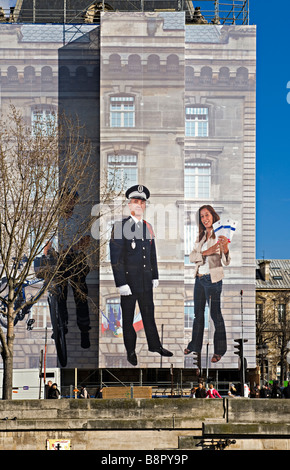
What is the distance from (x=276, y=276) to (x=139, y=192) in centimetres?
4896

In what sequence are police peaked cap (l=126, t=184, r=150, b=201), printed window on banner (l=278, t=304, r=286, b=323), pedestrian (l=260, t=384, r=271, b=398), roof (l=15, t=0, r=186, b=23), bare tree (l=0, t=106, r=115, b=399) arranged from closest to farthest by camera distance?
bare tree (l=0, t=106, r=115, b=399), pedestrian (l=260, t=384, r=271, b=398), police peaked cap (l=126, t=184, r=150, b=201), roof (l=15, t=0, r=186, b=23), printed window on banner (l=278, t=304, r=286, b=323)

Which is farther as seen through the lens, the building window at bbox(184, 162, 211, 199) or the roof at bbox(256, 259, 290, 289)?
the roof at bbox(256, 259, 290, 289)

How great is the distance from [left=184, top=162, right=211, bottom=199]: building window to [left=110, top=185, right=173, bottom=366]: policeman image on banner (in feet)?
9.56

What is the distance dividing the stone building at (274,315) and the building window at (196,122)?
1268 inches

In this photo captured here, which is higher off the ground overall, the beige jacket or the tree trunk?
the beige jacket

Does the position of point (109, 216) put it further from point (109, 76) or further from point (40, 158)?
point (40, 158)

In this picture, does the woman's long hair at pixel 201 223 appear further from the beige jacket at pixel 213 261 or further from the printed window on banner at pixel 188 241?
the beige jacket at pixel 213 261

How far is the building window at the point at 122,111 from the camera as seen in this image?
146 ft

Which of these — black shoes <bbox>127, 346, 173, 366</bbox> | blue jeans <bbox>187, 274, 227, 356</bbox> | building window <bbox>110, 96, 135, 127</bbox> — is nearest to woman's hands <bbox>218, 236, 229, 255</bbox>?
blue jeans <bbox>187, 274, 227, 356</bbox>

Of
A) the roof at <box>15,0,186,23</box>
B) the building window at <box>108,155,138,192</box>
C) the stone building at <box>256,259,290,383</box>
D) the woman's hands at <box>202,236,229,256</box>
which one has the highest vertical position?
the roof at <box>15,0,186,23</box>

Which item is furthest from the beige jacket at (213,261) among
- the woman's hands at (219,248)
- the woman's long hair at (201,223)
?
the woman's long hair at (201,223)

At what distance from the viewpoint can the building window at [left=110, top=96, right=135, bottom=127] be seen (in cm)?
4453

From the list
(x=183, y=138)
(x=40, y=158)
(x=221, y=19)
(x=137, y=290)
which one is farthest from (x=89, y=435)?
(x=221, y=19)

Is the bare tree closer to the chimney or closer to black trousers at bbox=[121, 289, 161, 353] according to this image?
black trousers at bbox=[121, 289, 161, 353]
